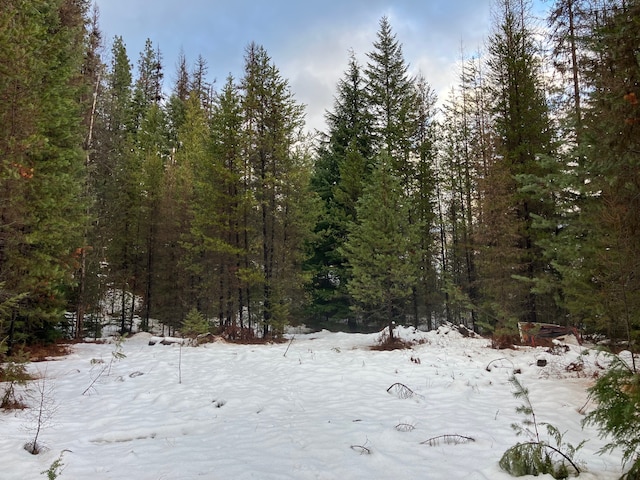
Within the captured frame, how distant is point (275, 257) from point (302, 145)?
248 inches

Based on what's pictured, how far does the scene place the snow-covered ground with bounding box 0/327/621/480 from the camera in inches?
156

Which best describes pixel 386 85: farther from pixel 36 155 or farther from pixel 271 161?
pixel 36 155

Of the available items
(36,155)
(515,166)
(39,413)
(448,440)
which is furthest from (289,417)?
(515,166)

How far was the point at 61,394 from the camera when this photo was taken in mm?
6816

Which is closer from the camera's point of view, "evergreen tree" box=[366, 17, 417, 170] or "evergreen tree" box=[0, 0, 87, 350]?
"evergreen tree" box=[0, 0, 87, 350]

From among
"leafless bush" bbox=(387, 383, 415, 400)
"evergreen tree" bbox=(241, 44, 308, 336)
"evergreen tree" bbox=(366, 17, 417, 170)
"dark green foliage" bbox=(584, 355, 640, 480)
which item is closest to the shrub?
"leafless bush" bbox=(387, 383, 415, 400)

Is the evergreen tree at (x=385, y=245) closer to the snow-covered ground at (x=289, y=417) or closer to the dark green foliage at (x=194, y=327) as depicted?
the snow-covered ground at (x=289, y=417)

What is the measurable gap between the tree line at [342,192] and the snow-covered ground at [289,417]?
1.96m

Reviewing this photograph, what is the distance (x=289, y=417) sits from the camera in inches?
226

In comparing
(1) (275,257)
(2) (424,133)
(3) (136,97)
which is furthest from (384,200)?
(3) (136,97)

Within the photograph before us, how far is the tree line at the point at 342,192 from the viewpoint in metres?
7.43

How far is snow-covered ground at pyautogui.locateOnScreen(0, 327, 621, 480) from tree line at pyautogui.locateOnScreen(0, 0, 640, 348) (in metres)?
1.96

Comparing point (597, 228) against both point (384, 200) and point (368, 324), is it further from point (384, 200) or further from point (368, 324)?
point (368, 324)

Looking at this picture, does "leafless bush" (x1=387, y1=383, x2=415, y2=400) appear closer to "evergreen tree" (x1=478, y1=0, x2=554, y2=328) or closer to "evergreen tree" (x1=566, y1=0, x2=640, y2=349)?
"evergreen tree" (x1=566, y1=0, x2=640, y2=349)
